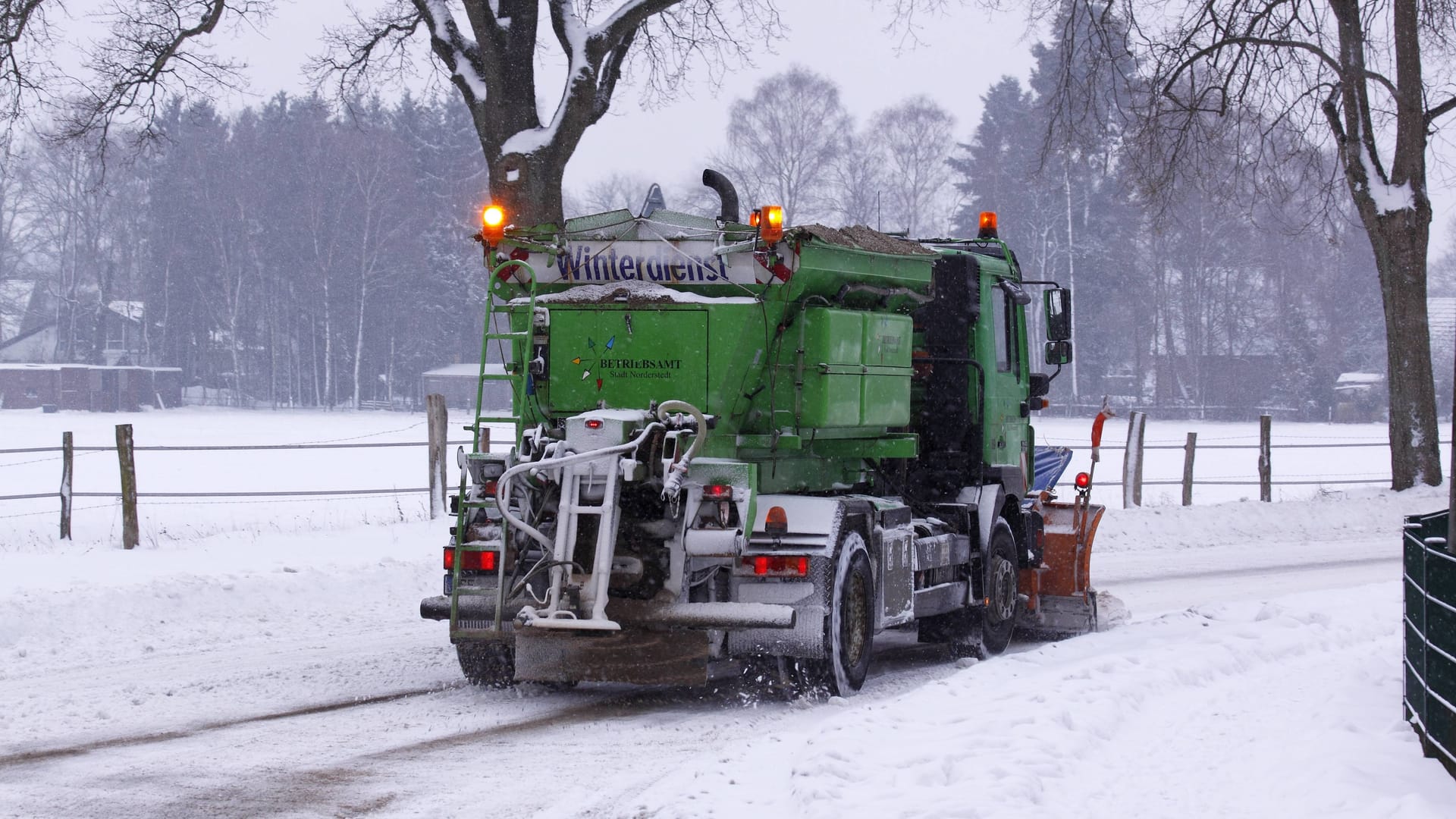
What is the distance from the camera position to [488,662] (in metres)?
8.73

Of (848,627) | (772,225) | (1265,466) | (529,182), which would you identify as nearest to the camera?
(772,225)

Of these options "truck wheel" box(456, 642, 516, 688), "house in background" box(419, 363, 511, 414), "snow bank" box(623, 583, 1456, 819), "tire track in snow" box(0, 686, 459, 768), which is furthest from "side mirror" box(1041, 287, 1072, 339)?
"house in background" box(419, 363, 511, 414)

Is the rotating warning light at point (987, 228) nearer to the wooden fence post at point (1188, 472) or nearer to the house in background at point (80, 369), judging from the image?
the wooden fence post at point (1188, 472)

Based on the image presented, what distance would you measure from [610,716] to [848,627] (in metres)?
1.53

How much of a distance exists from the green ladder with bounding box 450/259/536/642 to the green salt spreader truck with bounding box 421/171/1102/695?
0.02 m

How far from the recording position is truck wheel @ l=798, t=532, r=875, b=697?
8.34 meters

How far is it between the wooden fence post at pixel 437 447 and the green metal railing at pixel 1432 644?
451 inches

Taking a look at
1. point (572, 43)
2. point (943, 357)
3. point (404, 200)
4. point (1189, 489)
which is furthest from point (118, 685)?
point (404, 200)

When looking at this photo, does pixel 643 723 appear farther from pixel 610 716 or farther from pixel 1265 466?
pixel 1265 466

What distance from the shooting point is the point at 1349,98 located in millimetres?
21516

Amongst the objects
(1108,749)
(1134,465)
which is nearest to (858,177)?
(1134,465)

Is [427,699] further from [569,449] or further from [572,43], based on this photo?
[572,43]

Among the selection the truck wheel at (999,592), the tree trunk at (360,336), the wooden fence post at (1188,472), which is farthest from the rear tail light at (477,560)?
the tree trunk at (360,336)

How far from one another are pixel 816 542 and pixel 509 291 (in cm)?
249
